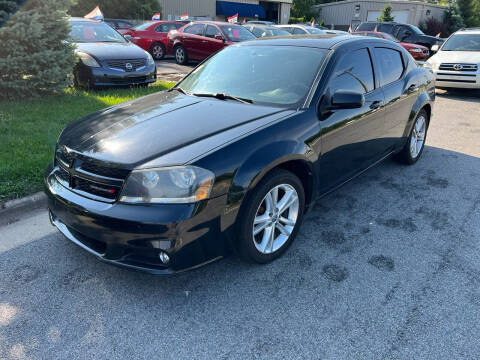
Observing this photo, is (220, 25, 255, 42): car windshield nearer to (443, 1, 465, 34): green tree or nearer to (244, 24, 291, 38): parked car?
(244, 24, 291, 38): parked car

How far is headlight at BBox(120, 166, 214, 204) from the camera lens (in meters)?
2.29

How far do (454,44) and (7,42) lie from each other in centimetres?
1103

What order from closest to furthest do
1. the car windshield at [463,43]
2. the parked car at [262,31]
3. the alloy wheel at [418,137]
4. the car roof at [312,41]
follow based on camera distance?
1. the car roof at [312,41]
2. the alloy wheel at [418,137]
3. the car windshield at [463,43]
4. the parked car at [262,31]

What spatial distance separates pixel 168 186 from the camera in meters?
2.31

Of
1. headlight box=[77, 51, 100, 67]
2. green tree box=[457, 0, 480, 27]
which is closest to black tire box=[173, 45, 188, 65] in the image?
headlight box=[77, 51, 100, 67]

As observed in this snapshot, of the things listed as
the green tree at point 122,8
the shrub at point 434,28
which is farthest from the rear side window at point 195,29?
the shrub at point 434,28

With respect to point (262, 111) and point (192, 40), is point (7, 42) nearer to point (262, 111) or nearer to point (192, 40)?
point (262, 111)

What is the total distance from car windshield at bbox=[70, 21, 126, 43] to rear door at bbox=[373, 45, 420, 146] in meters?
6.68

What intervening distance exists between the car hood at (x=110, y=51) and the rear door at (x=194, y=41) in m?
4.80

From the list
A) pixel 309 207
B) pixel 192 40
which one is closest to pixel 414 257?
pixel 309 207

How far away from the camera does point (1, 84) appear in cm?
629

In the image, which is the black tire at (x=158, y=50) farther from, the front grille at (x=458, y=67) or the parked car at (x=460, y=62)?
the front grille at (x=458, y=67)

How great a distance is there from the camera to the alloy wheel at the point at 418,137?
4934mm

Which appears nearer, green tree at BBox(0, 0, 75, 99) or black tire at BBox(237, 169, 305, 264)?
black tire at BBox(237, 169, 305, 264)
